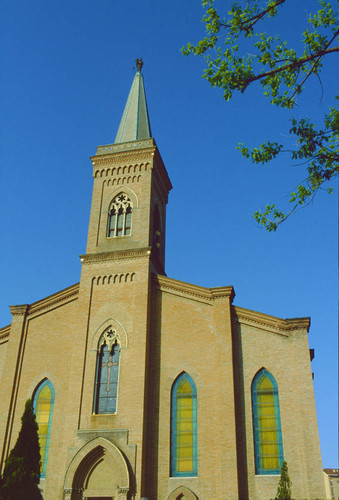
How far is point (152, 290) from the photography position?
76.2 feet

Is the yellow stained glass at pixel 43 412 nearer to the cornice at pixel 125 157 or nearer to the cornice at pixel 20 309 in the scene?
the cornice at pixel 20 309

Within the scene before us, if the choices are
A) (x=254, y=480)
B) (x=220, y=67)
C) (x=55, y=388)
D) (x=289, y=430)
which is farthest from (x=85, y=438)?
(x=220, y=67)

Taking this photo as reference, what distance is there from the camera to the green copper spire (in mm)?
28500

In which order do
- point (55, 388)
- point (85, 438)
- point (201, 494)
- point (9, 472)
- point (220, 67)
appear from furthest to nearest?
1. point (55, 388)
2. point (85, 438)
3. point (201, 494)
4. point (9, 472)
5. point (220, 67)

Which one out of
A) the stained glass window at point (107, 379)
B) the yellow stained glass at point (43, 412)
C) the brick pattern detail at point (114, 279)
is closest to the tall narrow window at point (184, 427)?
the stained glass window at point (107, 379)

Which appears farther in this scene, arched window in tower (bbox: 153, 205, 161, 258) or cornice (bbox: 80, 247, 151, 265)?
arched window in tower (bbox: 153, 205, 161, 258)

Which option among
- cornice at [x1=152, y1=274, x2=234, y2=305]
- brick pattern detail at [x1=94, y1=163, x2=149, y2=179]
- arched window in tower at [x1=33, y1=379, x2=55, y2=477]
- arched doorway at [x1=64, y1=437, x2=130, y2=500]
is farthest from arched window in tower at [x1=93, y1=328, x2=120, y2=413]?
brick pattern detail at [x1=94, y1=163, x2=149, y2=179]

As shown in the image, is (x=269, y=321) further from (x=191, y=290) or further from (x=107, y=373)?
(x=107, y=373)

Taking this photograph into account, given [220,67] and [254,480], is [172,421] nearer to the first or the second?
[254,480]

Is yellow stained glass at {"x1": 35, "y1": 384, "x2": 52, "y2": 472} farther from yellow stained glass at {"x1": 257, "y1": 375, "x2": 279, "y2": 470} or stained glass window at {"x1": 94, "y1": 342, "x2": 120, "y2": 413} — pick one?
yellow stained glass at {"x1": 257, "y1": 375, "x2": 279, "y2": 470}

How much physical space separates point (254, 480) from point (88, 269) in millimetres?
11602

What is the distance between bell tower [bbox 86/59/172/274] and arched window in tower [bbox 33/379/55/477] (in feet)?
21.9

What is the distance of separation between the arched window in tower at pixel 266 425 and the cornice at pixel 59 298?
9.21m

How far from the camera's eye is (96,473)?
19891 mm
